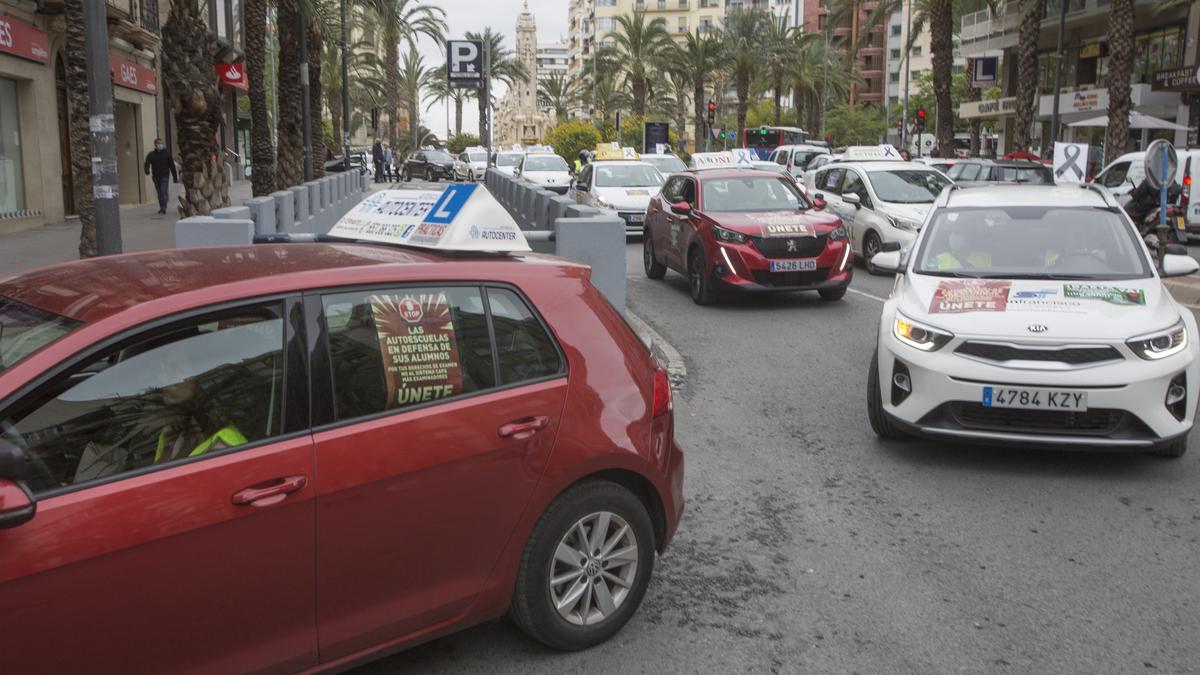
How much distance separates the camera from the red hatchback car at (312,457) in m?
2.90

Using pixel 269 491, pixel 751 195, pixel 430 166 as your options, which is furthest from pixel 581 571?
pixel 430 166

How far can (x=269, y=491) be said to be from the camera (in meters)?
3.18

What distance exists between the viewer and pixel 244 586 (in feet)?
10.3

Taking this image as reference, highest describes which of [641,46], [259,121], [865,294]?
[641,46]

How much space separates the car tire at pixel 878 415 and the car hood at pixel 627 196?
49.0 feet

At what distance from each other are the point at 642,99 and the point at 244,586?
68.9 metres

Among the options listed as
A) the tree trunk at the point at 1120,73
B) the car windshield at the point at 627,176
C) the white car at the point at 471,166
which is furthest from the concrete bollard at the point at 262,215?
the white car at the point at 471,166

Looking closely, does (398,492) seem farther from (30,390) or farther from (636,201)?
(636,201)

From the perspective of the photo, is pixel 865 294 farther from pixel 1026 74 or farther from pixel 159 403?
pixel 1026 74

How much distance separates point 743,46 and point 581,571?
63.0 metres

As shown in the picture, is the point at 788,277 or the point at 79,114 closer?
the point at 79,114

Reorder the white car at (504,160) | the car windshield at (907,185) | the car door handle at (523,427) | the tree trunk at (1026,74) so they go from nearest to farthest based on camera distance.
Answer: the car door handle at (523,427) → the car windshield at (907,185) → the tree trunk at (1026,74) → the white car at (504,160)

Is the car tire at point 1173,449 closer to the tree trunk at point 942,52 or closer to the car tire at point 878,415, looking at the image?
the car tire at point 878,415

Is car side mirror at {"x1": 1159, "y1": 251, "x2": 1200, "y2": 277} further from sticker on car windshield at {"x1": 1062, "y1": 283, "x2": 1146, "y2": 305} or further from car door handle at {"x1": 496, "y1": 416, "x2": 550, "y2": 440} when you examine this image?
car door handle at {"x1": 496, "y1": 416, "x2": 550, "y2": 440}
